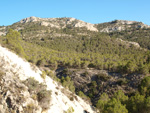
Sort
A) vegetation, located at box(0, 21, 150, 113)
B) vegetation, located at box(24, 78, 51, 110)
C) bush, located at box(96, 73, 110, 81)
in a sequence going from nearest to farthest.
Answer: vegetation, located at box(24, 78, 51, 110) < vegetation, located at box(0, 21, 150, 113) < bush, located at box(96, 73, 110, 81)

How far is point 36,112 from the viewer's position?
11.7m

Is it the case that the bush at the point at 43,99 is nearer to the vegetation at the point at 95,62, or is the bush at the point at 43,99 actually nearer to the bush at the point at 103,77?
the vegetation at the point at 95,62

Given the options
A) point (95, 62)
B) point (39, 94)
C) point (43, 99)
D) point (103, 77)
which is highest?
point (39, 94)

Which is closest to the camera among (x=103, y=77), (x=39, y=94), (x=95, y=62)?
(x=39, y=94)

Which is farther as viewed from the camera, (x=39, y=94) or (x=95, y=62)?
(x=95, y=62)

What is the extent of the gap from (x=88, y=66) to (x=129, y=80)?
82.4 ft

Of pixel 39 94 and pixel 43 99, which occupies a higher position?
pixel 39 94

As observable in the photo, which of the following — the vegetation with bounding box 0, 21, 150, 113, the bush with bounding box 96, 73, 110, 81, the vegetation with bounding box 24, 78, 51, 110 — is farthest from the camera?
the bush with bounding box 96, 73, 110, 81

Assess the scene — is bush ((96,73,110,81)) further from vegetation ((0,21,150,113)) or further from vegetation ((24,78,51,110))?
vegetation ((24,78,51,110))

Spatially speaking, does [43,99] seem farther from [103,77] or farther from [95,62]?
[95,62]

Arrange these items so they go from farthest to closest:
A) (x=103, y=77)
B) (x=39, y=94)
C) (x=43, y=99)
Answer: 1. (x=103, y=77)
2. (x=39, y=94)
3. (x=43, y=99)

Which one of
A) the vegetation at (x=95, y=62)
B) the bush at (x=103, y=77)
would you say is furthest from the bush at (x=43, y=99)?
the bush at (x=103, y=77)

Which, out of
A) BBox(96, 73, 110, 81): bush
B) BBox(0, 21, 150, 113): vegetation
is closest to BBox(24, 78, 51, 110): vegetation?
BBox(0, 21, 150, 113): vegetation

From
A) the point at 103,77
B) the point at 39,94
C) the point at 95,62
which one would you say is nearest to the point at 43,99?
the point at 39,94
